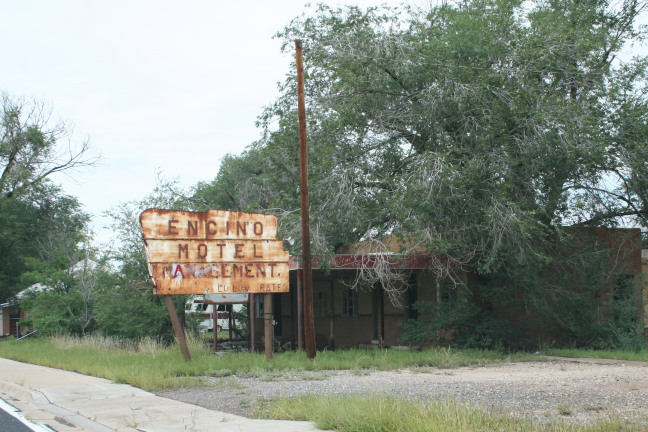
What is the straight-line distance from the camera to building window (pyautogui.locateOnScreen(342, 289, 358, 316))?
25281mm

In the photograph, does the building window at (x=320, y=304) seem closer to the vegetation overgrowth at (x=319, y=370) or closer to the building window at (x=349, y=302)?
the building window at (x=349, y=302)

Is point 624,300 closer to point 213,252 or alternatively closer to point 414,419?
point 213,252

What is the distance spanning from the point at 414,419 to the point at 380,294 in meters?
16.1

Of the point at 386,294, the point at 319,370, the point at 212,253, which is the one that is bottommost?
the point at 319,370

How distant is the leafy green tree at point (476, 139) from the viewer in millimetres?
19531

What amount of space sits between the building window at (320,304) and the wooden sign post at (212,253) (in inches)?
303

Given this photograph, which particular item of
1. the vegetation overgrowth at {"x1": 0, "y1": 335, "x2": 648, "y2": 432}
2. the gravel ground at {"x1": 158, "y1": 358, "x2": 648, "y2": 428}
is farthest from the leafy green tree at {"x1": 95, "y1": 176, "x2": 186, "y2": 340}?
the gravel ground at {"x1": 158, "y1": 358, "x2": 648, "y2": 428}

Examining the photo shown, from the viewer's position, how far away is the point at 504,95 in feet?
67.6

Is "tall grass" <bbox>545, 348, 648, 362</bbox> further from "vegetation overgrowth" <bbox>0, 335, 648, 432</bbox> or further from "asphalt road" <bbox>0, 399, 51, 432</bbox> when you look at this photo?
"asphalt road" <bbox>0, 399, 51, 432</bbox>

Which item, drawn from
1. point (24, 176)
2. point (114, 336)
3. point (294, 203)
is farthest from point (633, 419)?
point (24, 176)

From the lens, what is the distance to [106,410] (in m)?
11.0

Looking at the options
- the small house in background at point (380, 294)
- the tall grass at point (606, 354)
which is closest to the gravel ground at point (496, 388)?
the tall grass at point (606, 354)

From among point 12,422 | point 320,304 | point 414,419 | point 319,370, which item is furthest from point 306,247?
point 414,419

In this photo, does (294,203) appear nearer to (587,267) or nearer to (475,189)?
(475,189)
